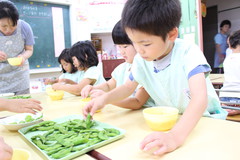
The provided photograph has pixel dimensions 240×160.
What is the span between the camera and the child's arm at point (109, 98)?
0.89m

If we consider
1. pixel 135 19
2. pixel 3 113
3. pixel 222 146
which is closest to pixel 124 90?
pixel 135 19

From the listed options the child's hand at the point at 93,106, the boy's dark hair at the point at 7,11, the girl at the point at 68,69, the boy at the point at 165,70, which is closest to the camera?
the boy at the point at 165,70

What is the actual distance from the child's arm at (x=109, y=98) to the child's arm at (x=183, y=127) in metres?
0.35

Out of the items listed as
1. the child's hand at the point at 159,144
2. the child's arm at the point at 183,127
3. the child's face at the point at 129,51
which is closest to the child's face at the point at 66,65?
the child's face at the point at 129,51

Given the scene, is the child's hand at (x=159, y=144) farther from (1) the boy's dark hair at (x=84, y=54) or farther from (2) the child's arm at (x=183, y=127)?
(1) the boy's dark hair at (x=84, y=54)

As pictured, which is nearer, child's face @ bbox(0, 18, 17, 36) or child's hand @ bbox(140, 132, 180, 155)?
child's hand @ bbox(140, 132, 180, 155)

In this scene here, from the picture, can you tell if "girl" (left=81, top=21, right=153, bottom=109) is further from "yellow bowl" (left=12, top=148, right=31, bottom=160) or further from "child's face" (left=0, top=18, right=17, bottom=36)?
"child's face" (left=0, top=18, right=17, bottom=36)

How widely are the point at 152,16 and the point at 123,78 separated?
0.91m

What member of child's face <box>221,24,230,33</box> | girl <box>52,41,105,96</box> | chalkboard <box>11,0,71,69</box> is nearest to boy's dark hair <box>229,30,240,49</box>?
girl <box>52,41,105,96</box>

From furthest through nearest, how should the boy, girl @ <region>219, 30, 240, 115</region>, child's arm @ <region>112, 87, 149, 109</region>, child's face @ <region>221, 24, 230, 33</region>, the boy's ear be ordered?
child's face @ <region>221, 24, 230, 33</region>, girl @ <region>219, 30, 240, 115</region>, child's arm @ <region>112, 87, 149, 109</region>, the boy's ear, the boy

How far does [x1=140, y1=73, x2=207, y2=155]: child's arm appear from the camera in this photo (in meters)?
0.54

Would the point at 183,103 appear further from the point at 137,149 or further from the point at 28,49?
the point at 28,49

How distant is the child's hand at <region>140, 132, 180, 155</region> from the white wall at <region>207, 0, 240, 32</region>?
4.96 metres

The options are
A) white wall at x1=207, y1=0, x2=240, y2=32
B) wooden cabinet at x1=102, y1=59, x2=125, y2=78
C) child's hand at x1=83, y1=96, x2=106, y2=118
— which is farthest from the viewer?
white wall at x1=207, y1=0, x2=240, y2=32
